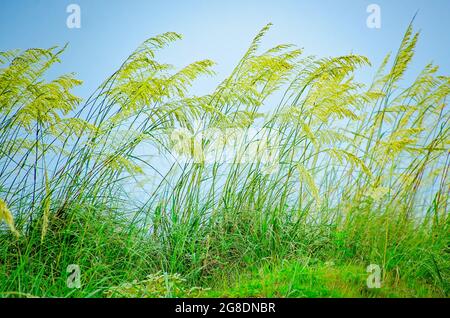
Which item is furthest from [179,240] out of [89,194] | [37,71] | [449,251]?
[449,251]

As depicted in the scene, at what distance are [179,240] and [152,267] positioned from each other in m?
0.22

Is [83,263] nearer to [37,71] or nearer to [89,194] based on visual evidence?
[89,194]

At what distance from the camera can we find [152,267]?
127 inches

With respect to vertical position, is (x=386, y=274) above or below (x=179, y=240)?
below

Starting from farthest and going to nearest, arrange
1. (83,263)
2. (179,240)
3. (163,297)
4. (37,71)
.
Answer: (37,71), (179,240), (83,263), (163,297)

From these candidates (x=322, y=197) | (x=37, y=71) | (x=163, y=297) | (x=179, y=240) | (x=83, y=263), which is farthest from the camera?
(x=322, y=197)

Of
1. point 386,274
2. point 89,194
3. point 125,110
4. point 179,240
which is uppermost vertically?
point 125,110

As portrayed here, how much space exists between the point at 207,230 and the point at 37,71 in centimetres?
151

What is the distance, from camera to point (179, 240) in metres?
3.27

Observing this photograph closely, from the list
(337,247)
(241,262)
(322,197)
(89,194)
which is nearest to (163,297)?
(241,262)

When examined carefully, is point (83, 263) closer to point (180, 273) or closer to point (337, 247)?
point (180, 273)

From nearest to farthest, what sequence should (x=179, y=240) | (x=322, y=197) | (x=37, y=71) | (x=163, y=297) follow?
(x=163, y=297), (x=179, y=240), (x=37, y=71), (x=322, y=197)

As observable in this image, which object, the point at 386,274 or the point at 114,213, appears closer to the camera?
the point at 386,274

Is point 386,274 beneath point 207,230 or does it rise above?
beneath
